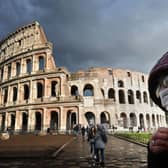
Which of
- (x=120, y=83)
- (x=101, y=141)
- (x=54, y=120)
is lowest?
(x=101, y=141)

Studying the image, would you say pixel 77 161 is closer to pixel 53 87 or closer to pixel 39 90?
pixel 53 87

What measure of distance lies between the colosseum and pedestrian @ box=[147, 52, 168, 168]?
31.1 m

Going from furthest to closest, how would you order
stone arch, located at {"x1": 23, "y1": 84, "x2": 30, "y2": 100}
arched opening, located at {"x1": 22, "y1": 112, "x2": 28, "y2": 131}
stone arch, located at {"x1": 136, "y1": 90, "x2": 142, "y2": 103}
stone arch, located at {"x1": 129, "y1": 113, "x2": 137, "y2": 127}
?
stone arch, located at {"x1": 136, "y1": 90, "x2": 142, "y2": 103} → stone arch, located at {"x1": 129, "y1": 113, "x2": 137, "y2": 127} → stone arch, located at {"x1": 23, "y1": 84, "x2": 30, "y2": 100} → arched opening, located at {"x1": 22, "y1": 112, "x2": 28, "y2": 131}

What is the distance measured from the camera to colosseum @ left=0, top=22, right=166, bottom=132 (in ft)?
116

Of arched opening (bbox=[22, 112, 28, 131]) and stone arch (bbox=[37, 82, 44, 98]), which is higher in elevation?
stone arch (bbox=[37, 82, 44, 98])

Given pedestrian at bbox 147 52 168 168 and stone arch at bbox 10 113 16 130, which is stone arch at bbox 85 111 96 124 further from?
pedestrian at bbox 147 52 168 168

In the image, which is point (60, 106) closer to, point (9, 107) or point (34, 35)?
point (9, 107)

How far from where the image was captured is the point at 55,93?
39.1 m

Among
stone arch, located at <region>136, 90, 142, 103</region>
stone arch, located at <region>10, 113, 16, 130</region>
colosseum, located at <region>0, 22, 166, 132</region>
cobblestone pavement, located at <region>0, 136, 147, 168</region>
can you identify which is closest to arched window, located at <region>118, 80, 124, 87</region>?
colosseum, located at <region>0, 22, 166, 132</region>

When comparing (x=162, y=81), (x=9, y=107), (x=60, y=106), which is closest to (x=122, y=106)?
(x=60, y=106)

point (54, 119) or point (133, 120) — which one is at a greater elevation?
point (54, 119)

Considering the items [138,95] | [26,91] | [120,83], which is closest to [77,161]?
[26,91]

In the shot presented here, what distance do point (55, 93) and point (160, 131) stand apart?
38503 mm

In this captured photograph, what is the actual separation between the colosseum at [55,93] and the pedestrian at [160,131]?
1223 inches
